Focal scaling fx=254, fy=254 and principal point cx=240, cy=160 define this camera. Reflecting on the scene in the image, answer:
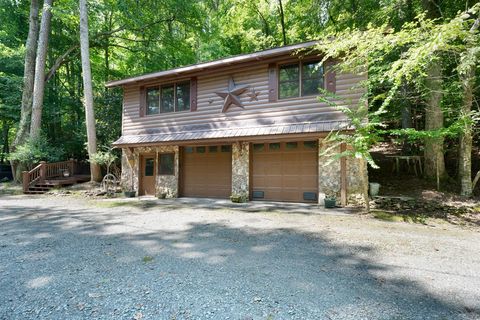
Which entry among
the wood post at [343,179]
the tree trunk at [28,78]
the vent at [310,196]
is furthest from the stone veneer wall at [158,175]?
the tree trunk at [28,78]

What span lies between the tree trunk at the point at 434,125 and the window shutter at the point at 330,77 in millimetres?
2891

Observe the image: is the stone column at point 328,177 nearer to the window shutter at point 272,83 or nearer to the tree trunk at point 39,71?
the window shutter at point 272,83

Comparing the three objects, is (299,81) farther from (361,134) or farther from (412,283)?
(412,283)

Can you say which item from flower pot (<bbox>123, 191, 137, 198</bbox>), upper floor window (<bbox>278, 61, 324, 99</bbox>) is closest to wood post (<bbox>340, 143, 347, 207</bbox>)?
upper floor window (<bbox>278, 61, 324, 99</bbox>)

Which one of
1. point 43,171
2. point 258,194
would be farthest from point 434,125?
point 43,171

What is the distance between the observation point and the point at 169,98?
10938 mm

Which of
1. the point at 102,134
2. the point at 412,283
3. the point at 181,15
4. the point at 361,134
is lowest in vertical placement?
the point at 412,283

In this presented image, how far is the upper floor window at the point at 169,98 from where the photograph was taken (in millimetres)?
10609

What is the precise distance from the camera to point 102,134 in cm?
1405

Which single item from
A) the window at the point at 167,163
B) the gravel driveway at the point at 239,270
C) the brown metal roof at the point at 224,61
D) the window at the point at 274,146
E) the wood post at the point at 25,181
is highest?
the brown metal roof at the point at 224,61

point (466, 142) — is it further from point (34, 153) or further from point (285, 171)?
point (34, 153)

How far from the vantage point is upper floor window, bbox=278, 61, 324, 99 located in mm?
8266

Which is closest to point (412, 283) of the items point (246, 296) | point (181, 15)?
point (246, 296)

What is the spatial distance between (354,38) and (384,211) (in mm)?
4462
